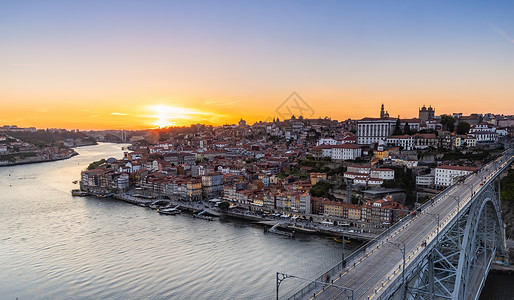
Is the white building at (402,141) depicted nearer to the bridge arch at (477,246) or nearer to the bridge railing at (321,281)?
the bridge arch at (477,246)

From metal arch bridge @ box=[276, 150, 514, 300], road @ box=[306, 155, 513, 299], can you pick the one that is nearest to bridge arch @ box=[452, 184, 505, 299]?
metal arch bridge @ box=[276, 150, 514, 300]

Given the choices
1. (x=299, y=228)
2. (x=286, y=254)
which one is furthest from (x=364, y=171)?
(x=286, y=254)

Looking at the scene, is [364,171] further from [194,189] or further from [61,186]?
[61,186]

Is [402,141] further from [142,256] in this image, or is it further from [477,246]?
[142,256]

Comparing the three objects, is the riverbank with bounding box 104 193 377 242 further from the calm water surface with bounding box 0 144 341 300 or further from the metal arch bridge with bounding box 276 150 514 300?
the metal arch bridge with bounding box 276 150 514 300

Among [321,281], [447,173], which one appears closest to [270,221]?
[447,173]

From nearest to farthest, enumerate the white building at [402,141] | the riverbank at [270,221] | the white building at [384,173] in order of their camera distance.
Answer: the riverbank at [270,221] < the white building at [384,173] < the white building at [402,141]

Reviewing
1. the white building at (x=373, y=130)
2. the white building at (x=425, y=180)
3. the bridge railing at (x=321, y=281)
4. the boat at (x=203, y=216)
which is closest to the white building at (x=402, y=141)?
the white building at (x=373, y=130)
